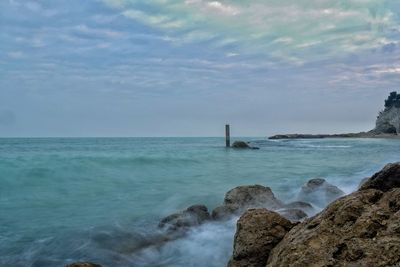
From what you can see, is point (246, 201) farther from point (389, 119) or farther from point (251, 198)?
point (389, 119)

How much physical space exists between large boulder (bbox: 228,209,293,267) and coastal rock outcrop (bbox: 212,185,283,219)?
6352 mm

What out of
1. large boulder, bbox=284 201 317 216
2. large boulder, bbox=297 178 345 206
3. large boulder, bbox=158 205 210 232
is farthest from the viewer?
large boulder, bbox=297 178 345 206

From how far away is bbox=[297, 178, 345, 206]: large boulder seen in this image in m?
16.5

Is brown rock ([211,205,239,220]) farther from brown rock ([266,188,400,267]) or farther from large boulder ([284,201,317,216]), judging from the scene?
brown rock ([266,188,400,267])

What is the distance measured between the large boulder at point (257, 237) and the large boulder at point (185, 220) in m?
5.50

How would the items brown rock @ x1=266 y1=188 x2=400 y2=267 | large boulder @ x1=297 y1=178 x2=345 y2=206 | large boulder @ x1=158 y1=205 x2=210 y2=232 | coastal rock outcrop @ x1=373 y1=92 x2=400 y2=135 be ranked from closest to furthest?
brown rock @ x1=266 y1=188 x2=400 y2=267 → large boulder @ x1=158 y1=205 x2=210 y2=232 → large boulder @ x1=297 y1=178 x2=345 y2=206 → coastal rock outcrop @ x1=373 y1=92 x2=400 y2=135

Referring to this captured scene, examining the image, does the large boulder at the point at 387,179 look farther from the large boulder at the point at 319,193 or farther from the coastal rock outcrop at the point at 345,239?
the large boulder at the point at 319,193

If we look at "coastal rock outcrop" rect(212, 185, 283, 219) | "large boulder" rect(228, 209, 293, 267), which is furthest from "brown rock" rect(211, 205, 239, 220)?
"large boulder" rect(228, 209, 293, 267)

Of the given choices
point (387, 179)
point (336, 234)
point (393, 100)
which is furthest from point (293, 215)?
point (393, 100)

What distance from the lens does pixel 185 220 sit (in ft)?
41.2

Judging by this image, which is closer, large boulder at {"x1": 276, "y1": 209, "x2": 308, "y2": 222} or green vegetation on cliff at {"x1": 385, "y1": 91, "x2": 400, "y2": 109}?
large boulder at {"x1": 276, "y1": 209, "x2": 308, "y2": 222}

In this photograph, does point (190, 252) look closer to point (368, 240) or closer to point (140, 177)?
point (368, 240)

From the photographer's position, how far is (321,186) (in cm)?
1816

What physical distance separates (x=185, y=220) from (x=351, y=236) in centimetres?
817
